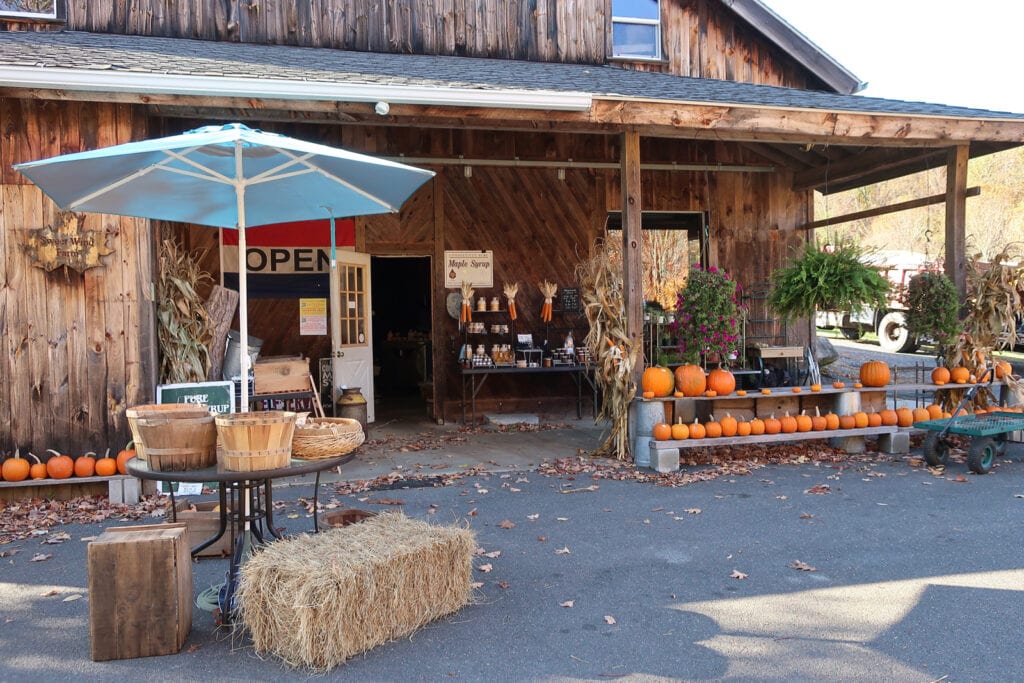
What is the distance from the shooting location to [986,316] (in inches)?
311

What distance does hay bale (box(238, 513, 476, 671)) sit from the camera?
312 centimetres

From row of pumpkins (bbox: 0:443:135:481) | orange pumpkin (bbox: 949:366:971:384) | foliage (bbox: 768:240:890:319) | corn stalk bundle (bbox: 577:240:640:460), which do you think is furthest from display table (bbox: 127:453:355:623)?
orange pumpkin (bbox: 949:366:971:384)

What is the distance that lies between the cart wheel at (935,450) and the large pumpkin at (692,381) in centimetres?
211

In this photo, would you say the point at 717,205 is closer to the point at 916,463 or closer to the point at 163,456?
the point at 916,463

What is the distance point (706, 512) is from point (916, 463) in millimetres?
2868

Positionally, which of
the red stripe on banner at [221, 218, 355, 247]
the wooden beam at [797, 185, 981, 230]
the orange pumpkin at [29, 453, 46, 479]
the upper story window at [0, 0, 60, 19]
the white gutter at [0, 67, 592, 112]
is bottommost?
the orange pumpkin at [29, 453, 46, 479]

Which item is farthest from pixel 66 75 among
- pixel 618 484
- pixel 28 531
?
pixel 618 484

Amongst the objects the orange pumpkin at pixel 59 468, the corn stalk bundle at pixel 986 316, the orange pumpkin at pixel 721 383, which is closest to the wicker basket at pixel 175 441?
the orange pumpkin at pixel 59 468

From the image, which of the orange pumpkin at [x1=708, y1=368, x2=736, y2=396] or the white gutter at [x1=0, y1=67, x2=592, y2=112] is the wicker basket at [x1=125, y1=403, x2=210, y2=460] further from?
the orange pumpkin at [x1=708, y1=368, x2=736, y2=396]

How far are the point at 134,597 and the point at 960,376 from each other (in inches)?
315

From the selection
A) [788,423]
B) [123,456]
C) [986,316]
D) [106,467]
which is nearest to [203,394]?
[123,456]

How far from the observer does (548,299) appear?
959cm

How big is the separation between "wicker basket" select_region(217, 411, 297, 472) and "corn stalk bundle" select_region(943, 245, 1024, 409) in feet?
24.6

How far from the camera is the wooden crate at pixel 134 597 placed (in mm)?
3246
